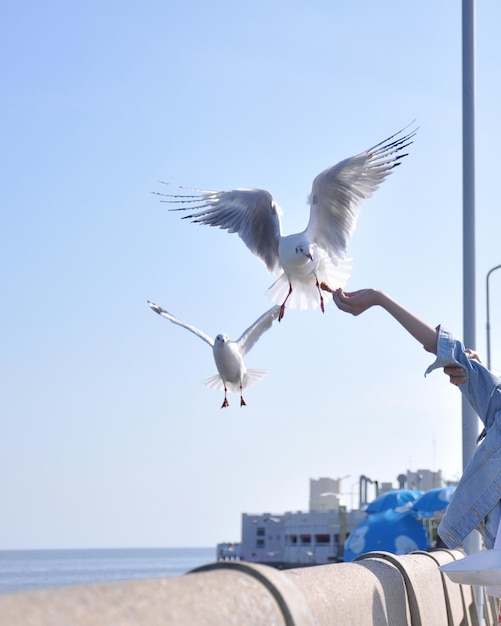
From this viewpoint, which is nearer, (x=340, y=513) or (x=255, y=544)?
(x=340, y=513)

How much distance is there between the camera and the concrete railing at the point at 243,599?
2.08 m

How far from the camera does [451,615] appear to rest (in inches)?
256

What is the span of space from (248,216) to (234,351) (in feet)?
10.3

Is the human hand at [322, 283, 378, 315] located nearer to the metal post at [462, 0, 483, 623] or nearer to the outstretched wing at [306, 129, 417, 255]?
the metal post at [462, 0, 483, 623]

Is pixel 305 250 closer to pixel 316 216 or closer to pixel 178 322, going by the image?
pixel 316 216

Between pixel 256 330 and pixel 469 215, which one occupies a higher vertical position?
pixel 469 215

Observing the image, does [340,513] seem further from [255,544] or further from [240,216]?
[240,216]

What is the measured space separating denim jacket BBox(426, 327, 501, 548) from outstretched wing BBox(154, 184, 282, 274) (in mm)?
10312

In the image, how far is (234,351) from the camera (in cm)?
1775

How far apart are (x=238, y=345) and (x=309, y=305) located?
3.66 metres

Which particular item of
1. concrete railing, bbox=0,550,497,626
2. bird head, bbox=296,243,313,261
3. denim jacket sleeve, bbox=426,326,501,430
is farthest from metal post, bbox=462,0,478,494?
denim jacket sleeve, bbox=426,326,501,430

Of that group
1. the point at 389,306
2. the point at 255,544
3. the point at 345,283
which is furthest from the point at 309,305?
the point at 255,544

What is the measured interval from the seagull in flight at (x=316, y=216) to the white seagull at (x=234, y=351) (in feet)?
7.14

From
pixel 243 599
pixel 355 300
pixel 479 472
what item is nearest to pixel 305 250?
pixel 355 300
